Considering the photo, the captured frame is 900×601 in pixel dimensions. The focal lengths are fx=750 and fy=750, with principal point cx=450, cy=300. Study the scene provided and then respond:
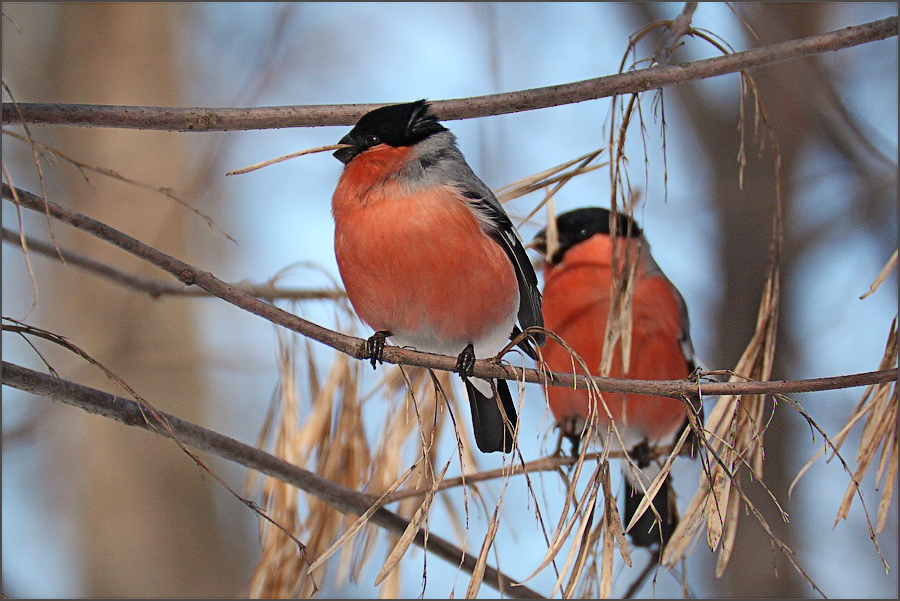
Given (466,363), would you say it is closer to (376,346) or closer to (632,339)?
(376,346)

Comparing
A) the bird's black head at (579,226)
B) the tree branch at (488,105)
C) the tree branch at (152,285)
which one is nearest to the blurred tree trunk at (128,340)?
the tree branch at (152,285)

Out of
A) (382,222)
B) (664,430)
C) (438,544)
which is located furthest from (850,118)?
(438,544)

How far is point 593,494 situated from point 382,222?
0.60 metres

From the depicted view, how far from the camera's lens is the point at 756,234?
9.16ft

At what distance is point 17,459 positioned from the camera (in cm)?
300

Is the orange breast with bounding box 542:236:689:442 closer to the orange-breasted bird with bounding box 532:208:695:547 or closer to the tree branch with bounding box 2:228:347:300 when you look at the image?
the orange-breasted bird with bounding box 532:208:695:547

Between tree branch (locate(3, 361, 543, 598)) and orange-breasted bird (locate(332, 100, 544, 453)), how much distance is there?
220 mm

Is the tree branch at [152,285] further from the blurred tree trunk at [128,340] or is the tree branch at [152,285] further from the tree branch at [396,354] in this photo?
the blurred tree trunk at [128,340]

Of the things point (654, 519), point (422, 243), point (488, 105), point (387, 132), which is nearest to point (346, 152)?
point (387, 132)

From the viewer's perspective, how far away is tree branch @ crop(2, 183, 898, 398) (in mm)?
805

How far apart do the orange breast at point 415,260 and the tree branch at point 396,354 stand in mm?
233

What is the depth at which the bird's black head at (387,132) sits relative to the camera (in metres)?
1.29

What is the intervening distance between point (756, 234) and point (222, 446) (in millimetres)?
2267

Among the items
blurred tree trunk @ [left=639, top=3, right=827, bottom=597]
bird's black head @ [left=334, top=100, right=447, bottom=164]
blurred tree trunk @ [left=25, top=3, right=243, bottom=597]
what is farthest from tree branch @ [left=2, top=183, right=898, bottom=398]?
blurred tree trunk @ [left=25, top=3, right=243, bottom=597]
